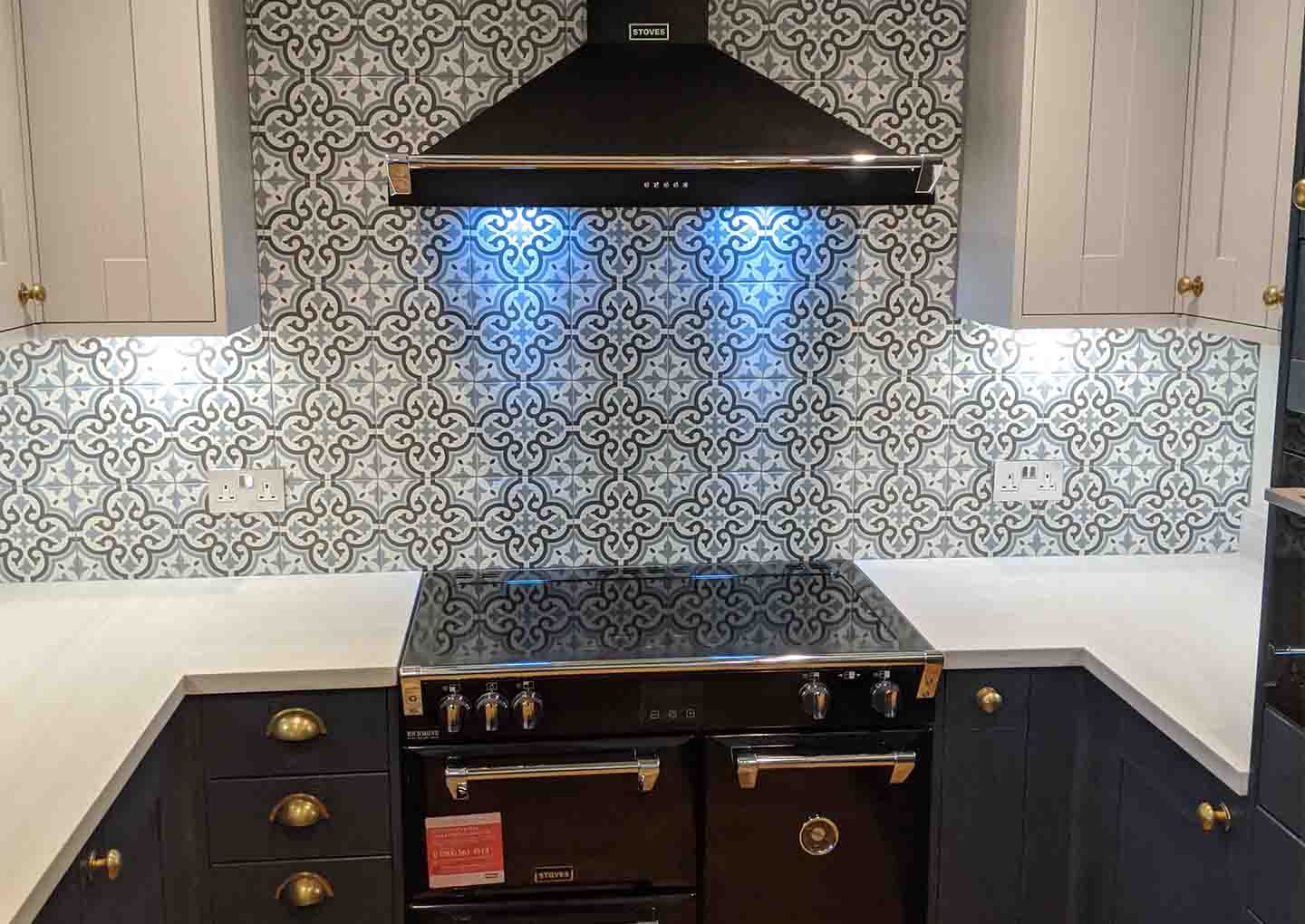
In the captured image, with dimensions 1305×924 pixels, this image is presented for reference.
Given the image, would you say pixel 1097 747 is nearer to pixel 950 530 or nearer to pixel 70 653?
pixel 950 530

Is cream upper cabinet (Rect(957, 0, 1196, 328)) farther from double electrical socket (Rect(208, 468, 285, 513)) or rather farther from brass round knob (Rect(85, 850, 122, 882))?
brass round knob (Rect(85, 850, 122, 882))

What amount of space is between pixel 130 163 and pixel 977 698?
71.8 inches

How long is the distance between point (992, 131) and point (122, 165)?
167 cm

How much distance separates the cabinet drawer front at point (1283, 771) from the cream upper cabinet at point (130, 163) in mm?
1878

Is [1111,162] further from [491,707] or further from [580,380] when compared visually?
[491,707]

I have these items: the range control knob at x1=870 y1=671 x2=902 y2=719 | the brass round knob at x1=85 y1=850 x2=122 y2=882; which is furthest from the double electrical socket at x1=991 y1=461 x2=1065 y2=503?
the brass round knob at x1=85 y1=850 x2=122 y2=882

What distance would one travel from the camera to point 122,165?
2.42 meters

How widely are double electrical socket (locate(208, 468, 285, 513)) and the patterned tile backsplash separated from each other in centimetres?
3

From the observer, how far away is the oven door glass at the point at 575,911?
2465 mm

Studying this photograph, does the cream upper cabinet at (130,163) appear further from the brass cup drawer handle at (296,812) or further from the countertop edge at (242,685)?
the brass cup drawer handle at (296,812)

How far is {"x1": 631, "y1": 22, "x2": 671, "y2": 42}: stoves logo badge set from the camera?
2.62 m

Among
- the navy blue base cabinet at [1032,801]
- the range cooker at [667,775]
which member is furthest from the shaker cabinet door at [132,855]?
the navy blue base cabinet at [1032,801]

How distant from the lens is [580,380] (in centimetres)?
290

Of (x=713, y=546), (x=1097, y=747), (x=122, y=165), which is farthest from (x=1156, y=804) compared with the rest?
(x=122, y=165)
